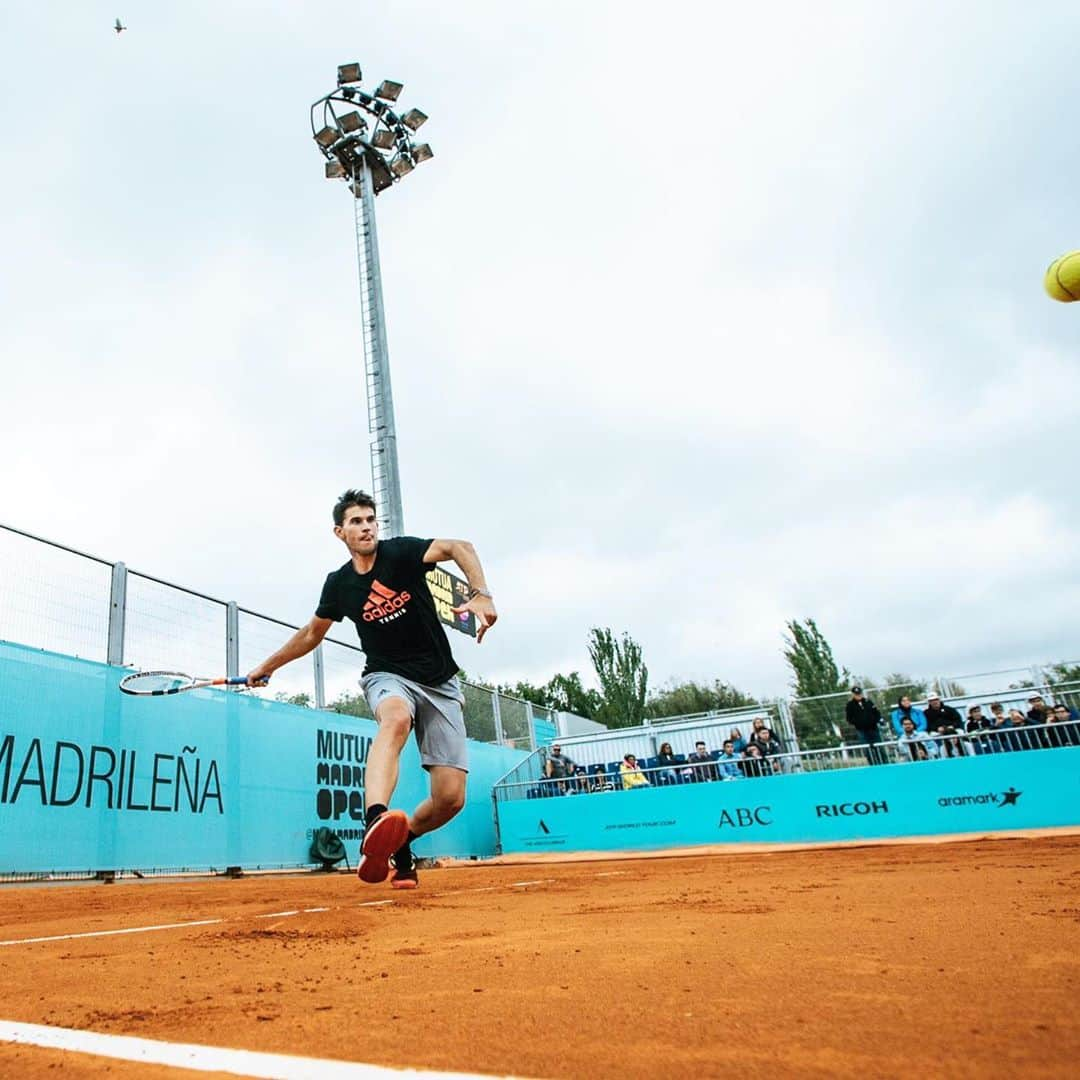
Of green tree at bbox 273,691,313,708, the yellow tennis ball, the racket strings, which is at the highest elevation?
the yellow tennis ball

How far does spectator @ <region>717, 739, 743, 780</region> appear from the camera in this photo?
45.3 ft

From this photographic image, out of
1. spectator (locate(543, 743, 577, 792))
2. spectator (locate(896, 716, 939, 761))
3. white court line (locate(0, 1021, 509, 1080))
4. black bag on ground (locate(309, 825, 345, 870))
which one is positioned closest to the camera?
white court line (locate(0, 1021, 509, 1080))

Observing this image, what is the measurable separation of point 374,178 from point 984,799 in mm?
17766

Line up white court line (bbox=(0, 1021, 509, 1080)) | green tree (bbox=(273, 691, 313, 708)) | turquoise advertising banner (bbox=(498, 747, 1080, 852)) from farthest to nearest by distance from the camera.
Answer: turquoise advertising banner (bbox=(498, 747, 1080, 852)), green tree (bbox=(273, 691, 313, 708)), white court line (bbox=(0, 1021, 509, 1080))

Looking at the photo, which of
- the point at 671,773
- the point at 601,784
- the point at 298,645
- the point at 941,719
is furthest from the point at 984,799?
the point at 298,645

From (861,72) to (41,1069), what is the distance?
1236 centimetres

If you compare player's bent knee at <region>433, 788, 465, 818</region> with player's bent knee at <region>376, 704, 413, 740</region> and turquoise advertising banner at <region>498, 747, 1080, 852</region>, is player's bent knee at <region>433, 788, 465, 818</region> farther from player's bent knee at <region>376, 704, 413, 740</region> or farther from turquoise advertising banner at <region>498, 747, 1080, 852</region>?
turquoise advertising banner at <region>498, 747, 1080, 852</region>

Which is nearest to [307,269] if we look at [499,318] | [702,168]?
[499,318]

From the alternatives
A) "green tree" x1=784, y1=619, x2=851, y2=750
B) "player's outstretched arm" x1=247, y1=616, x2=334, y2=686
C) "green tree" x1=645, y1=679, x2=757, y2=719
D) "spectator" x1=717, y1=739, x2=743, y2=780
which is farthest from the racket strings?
"green tree" x1=645, y1=679, x2=757, y2=719

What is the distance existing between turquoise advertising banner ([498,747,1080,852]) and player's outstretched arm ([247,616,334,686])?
10.7 meters

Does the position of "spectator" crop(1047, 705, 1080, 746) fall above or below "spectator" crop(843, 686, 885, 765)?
below

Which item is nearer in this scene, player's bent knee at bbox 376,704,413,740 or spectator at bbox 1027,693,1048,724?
player's bent knee at bbox 376,704,413,740

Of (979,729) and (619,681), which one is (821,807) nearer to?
(979,729)

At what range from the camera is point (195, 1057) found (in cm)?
122
